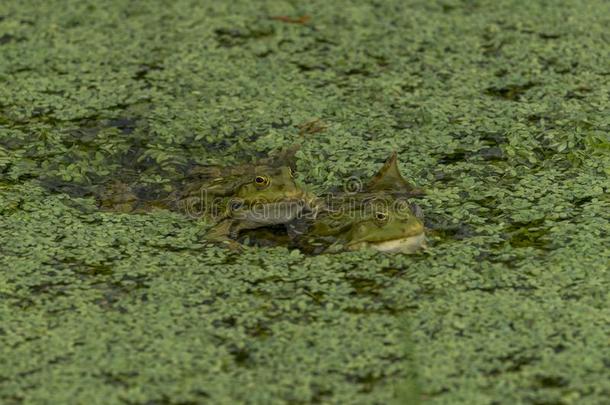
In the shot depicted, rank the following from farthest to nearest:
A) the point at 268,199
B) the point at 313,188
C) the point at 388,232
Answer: the point at 313,188 < the point at 268,199 < the point at 388,232

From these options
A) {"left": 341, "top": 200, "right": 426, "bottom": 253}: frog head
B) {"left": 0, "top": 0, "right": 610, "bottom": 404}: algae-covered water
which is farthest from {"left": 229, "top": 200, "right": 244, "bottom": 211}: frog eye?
{"left": 341, "top": 200, "right": 426, "bottom": 253}: frog head

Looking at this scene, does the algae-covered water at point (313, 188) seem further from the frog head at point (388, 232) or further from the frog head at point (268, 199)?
the frog head at point (268, 199)

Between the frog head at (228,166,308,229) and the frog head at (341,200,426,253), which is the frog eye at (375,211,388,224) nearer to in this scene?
the frog head at (341,200,426,253)

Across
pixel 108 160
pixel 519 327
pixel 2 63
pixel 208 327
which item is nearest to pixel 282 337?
pixel 208 327

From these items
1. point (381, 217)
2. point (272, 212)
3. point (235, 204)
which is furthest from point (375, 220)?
point (235, 204)

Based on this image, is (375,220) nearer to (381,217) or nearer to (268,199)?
(381,217)

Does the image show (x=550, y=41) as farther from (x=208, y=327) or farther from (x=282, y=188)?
(x=208, y=327)
